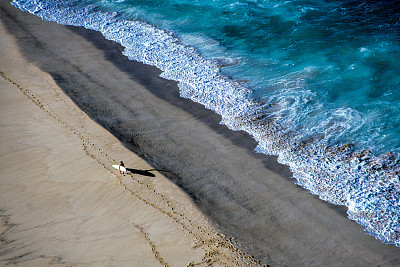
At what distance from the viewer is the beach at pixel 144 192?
6.54m

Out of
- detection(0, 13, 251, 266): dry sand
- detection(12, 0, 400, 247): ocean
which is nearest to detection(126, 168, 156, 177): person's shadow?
detection(0, 13, 251, 266): dry sand

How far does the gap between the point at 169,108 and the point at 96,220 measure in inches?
195

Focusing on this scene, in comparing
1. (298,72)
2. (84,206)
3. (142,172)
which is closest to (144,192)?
(142,172)

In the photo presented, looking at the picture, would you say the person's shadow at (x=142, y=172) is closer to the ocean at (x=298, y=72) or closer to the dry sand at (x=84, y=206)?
the dry sand at (x=84, y=206)

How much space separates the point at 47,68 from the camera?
42.5ft

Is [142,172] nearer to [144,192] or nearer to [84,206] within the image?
[144,192]

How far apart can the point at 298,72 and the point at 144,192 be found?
7.67 metres

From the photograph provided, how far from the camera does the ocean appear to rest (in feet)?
28.7

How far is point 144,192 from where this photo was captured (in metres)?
7.66

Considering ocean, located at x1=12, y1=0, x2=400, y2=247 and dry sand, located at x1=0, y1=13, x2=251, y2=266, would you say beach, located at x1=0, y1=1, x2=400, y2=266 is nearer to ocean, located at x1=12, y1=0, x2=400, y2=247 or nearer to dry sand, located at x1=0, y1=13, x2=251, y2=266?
dry sand, located at x1=0, y1=13, x2=251, y2=266

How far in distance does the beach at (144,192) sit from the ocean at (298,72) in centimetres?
70

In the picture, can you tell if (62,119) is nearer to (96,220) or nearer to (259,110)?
(96,220)

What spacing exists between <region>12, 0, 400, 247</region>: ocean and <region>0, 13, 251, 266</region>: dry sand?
3.17m

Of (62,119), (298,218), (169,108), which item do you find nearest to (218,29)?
(169,108)
